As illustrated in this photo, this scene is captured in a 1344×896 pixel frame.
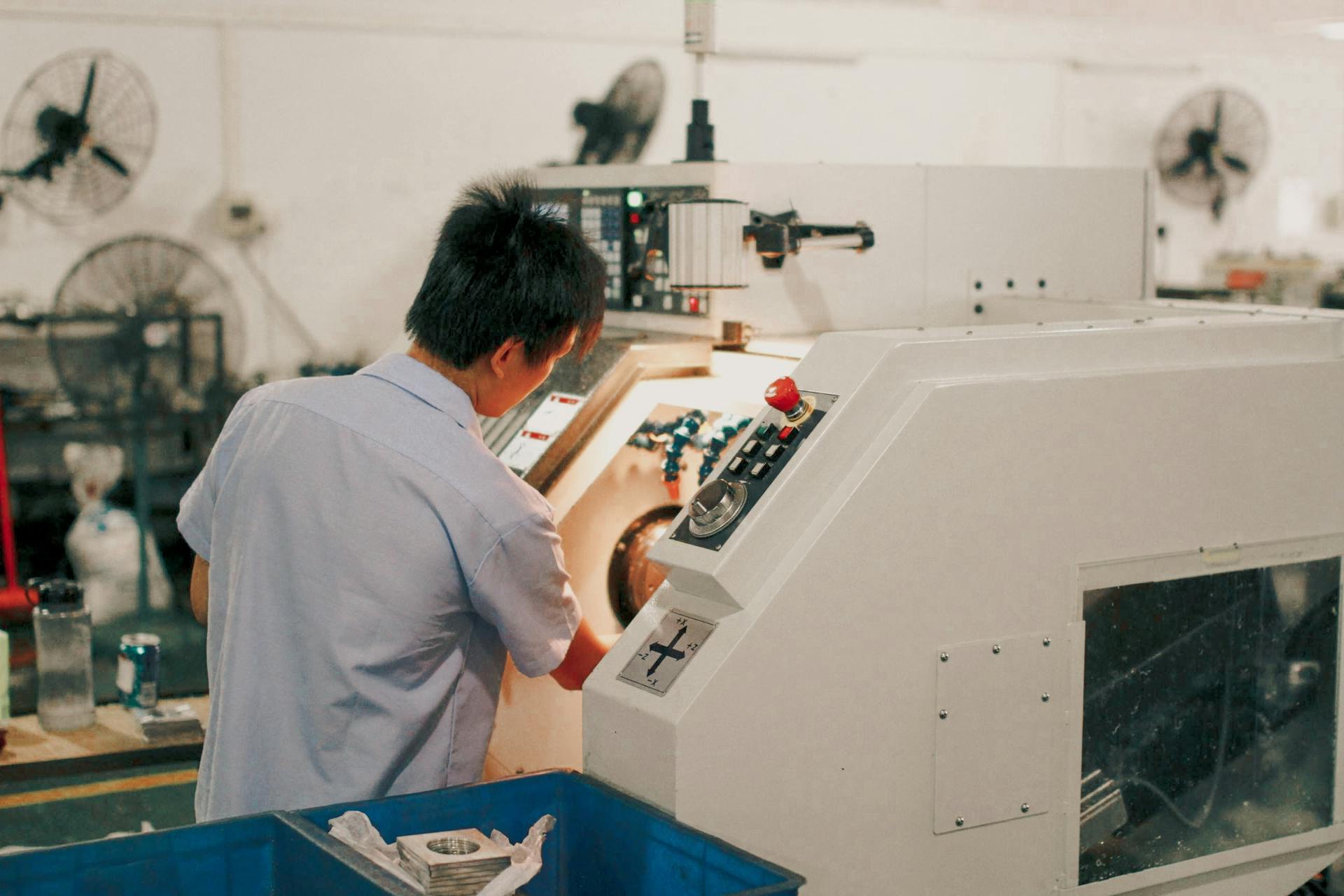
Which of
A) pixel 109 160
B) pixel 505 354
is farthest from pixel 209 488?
pixel 109 160

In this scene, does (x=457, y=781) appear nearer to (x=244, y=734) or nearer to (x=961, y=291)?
(x=244, y=734)

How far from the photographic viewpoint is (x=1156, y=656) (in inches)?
59.7

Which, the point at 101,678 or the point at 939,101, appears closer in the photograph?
the point at 101,678

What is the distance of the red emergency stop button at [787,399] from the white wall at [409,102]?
3471 millimetres

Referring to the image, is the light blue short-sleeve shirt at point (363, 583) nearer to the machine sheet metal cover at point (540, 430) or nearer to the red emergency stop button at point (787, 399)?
the red emergency stop button at point (787, 399)

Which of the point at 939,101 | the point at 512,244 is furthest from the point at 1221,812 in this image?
the point at 939,101

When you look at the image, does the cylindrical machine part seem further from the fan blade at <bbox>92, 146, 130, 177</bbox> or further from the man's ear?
the fan blade at <bbox>92, 146, 130, 177</bbox>

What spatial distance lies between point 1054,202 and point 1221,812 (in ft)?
3.75

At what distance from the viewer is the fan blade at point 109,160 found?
4219 millimetres

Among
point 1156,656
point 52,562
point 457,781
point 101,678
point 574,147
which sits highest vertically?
point 574,147

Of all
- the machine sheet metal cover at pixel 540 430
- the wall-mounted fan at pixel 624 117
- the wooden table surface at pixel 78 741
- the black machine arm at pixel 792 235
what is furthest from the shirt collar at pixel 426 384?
the wall-mounted fan at pixel 624 117

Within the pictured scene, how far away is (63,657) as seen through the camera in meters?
2.38

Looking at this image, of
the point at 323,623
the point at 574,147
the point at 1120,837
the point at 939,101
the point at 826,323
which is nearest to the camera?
the point at 323,623

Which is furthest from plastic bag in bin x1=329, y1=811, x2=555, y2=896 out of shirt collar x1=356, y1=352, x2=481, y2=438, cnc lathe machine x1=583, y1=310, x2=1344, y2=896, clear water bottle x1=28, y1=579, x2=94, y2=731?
clear water bottle x1=28, y1=579, x2=94, y2=731
